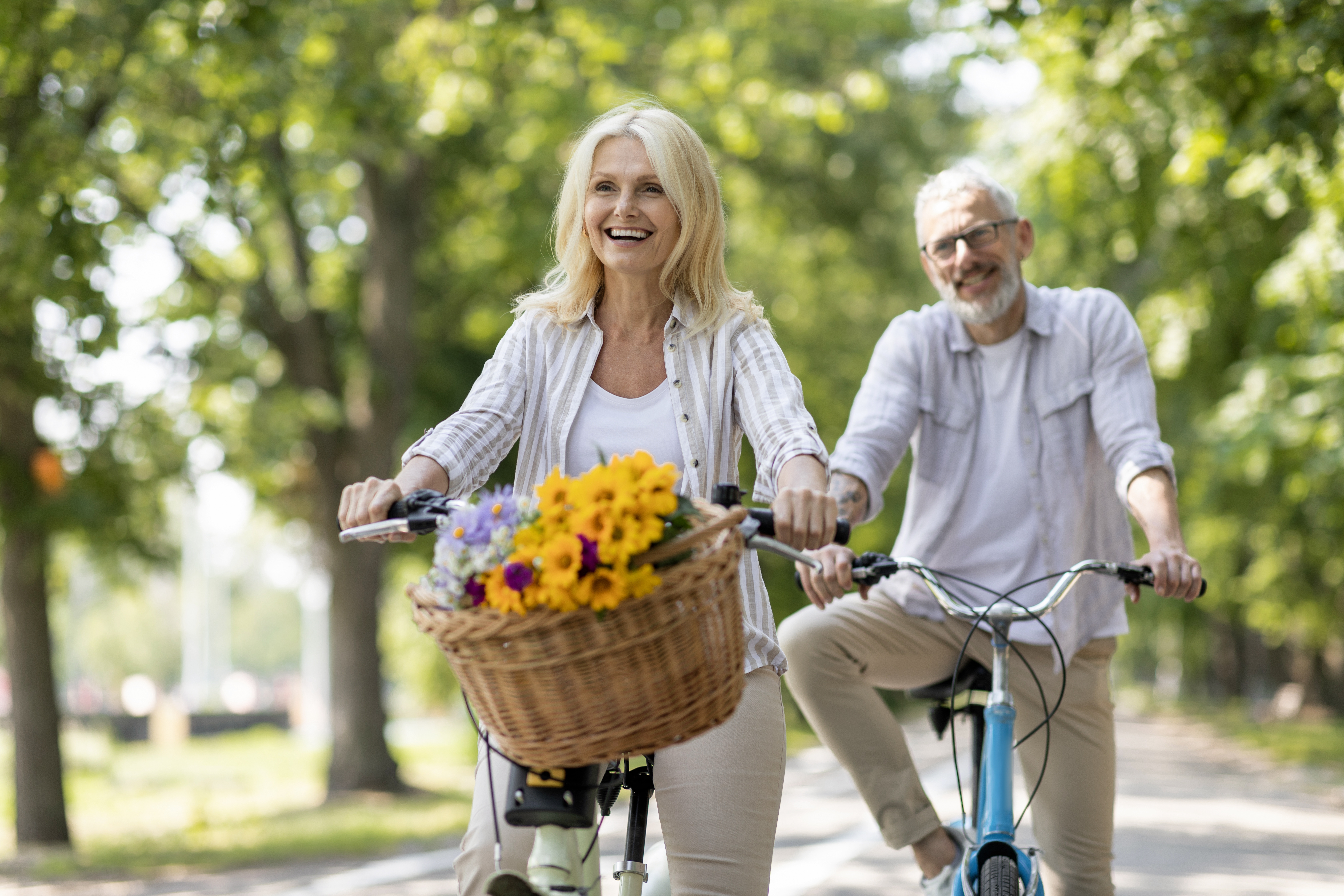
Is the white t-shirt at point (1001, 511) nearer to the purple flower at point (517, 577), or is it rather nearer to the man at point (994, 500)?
the man at point (994, 500)

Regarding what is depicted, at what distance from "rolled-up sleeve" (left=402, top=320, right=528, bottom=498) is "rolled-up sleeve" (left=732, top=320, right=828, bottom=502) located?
1.55 ft

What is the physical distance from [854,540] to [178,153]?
1185cm

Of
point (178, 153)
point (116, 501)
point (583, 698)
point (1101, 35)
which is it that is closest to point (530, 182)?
point (178, 153)

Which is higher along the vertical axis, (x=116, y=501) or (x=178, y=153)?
(x=178, y=153)

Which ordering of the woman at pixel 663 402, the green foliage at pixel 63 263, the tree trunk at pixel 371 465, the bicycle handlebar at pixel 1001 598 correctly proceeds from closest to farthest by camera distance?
the woman at pixel 663 402
the bicycle handlebar at pixel 1001 598
the green foliage at pixel 63 263
the tree trunk at pixel 371 465

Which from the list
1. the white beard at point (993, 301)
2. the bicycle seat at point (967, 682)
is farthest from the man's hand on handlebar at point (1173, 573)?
the white beard at point (993, 301)

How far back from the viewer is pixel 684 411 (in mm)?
2926

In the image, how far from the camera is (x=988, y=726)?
3.48 metres

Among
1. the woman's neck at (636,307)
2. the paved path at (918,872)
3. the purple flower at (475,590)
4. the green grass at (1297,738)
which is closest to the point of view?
the purple flower at (475,590)

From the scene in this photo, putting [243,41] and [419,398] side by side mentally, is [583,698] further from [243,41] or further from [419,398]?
[419,398]

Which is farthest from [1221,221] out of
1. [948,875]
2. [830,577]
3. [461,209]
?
[830,577]

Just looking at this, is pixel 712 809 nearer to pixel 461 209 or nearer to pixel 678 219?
pixel 678 219

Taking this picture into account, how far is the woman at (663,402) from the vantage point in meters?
2.68

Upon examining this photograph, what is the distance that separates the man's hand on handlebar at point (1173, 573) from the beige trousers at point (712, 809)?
1.12 meters
